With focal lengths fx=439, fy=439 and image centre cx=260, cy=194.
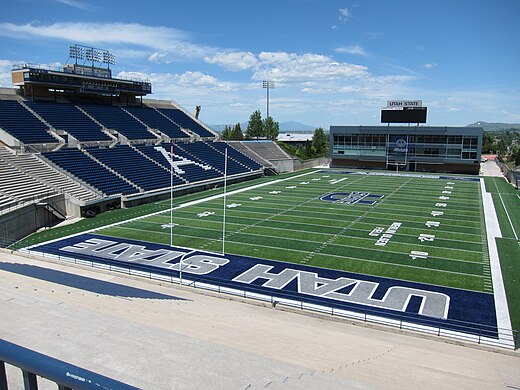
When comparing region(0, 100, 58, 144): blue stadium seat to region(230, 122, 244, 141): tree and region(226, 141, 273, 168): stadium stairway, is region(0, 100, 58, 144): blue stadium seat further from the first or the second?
region(230, 122, 244, 141): tree

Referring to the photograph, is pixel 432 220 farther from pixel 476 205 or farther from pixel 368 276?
pixel 368 276

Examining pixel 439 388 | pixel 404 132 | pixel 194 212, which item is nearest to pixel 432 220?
pixel 194 212

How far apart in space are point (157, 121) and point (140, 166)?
11879 mm

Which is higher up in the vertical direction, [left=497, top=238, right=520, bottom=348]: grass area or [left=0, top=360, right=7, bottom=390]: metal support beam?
[left=0, top=360, right=7, bottom=390]: metal support beam

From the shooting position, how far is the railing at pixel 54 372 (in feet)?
5.97

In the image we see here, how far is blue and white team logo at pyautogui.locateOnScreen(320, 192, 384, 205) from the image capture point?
2938 cm

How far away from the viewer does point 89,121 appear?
36375mm

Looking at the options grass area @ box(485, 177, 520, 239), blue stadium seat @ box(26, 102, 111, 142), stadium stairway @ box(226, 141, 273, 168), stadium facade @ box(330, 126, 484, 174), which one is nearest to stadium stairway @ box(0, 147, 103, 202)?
blue stadium seat @ box(26, 102, 111, 142)

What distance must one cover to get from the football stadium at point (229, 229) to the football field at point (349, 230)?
0.34ft

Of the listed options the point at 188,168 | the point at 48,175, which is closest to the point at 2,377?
the point at 48,175

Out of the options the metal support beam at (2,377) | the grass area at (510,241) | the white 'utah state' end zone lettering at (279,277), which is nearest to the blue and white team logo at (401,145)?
the grass area at (510,241)

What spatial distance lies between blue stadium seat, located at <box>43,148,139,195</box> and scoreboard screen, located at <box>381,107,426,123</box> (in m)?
33.4

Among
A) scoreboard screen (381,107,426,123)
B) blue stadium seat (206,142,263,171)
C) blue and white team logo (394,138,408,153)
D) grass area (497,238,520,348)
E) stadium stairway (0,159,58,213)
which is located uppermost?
scoreboard screen (381,107,426,123)

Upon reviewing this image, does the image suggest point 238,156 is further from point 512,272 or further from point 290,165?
point 512,272
